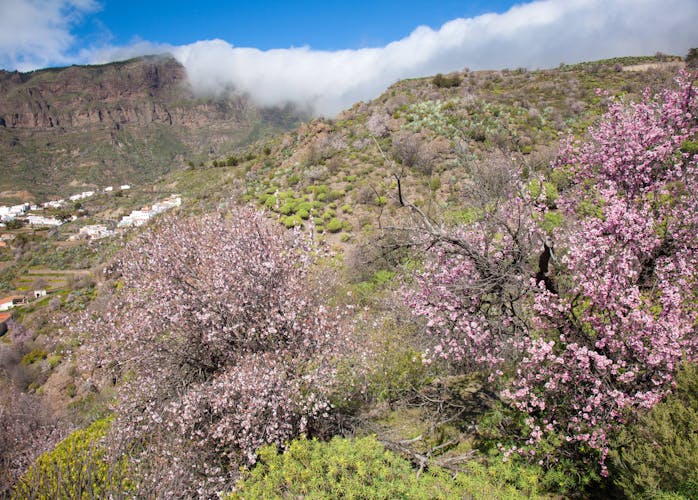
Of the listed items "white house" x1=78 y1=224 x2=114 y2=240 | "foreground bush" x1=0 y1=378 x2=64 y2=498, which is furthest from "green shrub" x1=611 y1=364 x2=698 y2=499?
"white house" x1=78 y1=224 x2=114 y2=240

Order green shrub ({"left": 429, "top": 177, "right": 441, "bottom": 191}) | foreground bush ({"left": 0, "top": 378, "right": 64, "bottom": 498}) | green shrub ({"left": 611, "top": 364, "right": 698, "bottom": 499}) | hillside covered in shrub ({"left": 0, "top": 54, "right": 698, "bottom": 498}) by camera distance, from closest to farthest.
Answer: green shrub ({"left": 611, "top": 364, "right": 698, "bottom": 499}) < hillside covered in shrub ({"left": 0, "top": 54, "right": 698, "bottom": 498}) < foreground bush ({"left": 0, "top": 378, "right": 64, "bottom": 498}) < green shrub ({"left": 429, "top": 177, "right": 441, "bottom": 191})

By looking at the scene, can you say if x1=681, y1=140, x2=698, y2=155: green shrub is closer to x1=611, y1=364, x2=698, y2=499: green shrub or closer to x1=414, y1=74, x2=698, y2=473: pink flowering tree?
x1=414, y1=74, x2=698, y2=473: pink flowering tree

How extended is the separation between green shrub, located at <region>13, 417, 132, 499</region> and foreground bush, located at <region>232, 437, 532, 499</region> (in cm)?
221

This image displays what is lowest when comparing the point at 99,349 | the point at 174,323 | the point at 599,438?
the point at 599,438

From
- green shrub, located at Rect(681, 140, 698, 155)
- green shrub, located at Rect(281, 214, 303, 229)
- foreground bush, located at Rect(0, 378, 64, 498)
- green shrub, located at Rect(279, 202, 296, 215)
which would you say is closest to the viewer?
foreground bush, located at Rect(0, 378, 64, 498)

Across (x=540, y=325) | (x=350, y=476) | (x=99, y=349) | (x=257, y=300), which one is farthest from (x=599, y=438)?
(x=99, y=349)

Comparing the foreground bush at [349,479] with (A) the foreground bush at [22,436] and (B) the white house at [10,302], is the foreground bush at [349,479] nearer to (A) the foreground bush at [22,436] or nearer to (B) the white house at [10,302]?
(A) the foreground bush at [22,436]

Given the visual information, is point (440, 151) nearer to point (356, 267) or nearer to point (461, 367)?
point (356, 267)

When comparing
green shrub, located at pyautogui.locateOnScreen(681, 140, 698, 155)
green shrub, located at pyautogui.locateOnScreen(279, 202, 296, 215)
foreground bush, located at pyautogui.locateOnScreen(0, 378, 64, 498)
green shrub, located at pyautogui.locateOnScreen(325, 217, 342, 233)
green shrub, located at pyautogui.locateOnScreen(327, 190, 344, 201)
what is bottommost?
foreground bush, located at pyautogui.locateOnScreen(0, 378, 64, 498)

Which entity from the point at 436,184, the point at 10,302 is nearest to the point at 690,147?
the point at 436,184

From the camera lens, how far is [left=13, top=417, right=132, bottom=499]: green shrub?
5000 millimetres

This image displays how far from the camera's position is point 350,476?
3.91 m

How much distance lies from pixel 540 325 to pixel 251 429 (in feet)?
15.4

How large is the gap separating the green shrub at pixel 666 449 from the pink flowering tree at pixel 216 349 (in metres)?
3.98
